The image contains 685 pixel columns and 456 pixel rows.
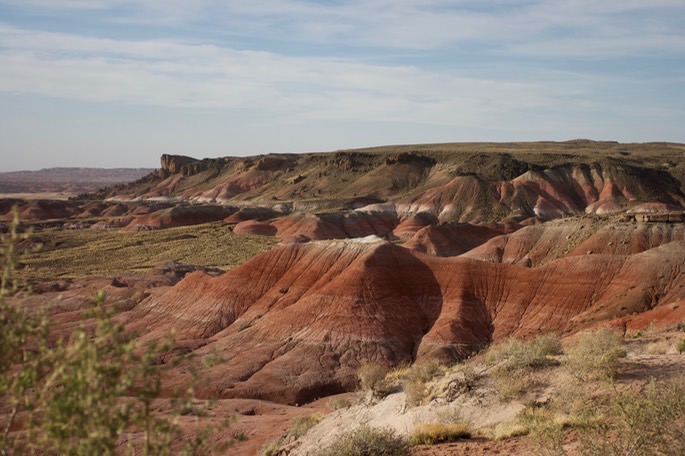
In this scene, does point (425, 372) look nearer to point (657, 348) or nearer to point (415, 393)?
point (415, 393)

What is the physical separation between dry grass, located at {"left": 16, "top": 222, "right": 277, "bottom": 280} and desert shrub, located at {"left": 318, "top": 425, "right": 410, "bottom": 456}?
62267mm

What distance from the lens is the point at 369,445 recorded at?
1360 cm

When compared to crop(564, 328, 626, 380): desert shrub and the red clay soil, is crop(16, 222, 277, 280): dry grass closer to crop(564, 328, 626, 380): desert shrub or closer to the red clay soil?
the red clay soil

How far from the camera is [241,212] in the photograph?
117875mm

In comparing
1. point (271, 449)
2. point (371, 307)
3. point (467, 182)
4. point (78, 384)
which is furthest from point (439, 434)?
point (467, 182)

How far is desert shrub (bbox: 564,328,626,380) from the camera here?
15188 millimetres

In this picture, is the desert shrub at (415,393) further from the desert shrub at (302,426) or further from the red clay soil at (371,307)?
the red clay soil at (371,307)

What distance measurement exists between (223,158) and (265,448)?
172m

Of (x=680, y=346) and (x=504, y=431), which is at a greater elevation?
(x=680, y=346)

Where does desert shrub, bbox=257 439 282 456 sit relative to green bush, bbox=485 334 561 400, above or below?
below

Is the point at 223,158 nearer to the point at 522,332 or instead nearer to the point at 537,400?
the point at 522,332

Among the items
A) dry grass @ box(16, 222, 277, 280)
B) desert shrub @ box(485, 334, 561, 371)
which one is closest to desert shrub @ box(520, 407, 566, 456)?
desert shrub @ box(485, 334, 561, 371)

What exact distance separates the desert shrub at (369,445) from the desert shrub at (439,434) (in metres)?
0.81

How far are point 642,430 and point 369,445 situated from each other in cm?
544
